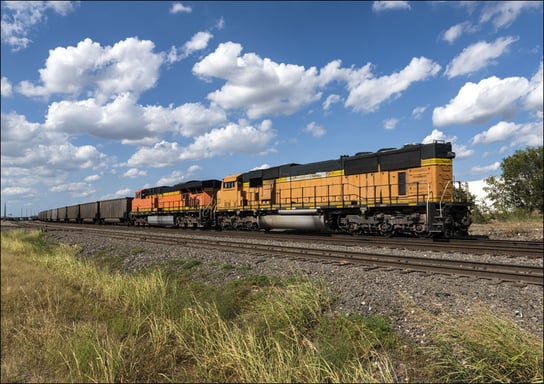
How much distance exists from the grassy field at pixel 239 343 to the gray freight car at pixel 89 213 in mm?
40273

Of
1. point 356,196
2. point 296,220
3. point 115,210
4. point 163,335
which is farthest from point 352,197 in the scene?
point 115,210

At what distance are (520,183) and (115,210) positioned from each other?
38.4m

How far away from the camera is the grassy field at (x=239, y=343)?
379 centimetres

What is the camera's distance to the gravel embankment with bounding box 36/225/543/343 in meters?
5.02

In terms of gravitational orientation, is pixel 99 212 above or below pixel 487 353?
above

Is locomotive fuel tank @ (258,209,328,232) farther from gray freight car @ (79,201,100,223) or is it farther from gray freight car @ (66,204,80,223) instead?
gray freight car @ (66,204,80,223)

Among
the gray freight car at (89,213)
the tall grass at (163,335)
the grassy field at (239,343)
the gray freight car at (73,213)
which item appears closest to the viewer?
the grassy field at (239,343)

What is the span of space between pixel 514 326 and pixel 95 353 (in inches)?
198

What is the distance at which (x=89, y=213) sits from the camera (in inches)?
1764

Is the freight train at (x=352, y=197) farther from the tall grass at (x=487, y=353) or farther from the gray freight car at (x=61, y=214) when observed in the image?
the gray freight car at (x=61, y=214)

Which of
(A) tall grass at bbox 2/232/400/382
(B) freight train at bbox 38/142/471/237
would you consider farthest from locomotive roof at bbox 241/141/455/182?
(A) tall grass at bbox 2/232/400/382

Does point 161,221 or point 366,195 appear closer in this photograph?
point 366,195

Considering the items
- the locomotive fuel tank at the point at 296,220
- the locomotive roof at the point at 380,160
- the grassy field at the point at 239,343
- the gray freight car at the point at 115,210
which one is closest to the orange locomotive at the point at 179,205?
the gray freight car at the point at 115,210

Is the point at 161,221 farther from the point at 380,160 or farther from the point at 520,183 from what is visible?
the point at 520,183
